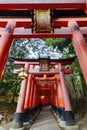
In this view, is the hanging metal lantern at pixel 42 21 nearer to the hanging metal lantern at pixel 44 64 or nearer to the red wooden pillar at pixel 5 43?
the red wooden pillar at pixel 5 43

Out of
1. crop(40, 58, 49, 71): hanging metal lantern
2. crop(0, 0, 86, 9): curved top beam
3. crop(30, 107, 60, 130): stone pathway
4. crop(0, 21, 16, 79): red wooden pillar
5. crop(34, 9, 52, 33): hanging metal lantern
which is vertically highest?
crop(40, 58, 49, 71): hanging metal lantern

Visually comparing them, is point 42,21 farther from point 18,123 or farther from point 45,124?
point 45,124

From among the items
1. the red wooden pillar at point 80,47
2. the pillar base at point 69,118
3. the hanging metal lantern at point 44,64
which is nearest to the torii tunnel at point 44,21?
the red wooden pillar at point 80,47

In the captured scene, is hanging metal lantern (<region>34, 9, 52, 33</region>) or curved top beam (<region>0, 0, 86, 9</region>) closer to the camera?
curved top beam (<region>0, 0, 86, 9</region>)

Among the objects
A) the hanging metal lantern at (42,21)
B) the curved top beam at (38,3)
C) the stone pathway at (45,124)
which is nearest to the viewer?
the curved top beam at (38,3)

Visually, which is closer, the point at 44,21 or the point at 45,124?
the point at 44,21

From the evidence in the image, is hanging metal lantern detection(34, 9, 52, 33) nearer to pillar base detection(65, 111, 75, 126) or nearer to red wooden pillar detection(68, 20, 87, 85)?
red wooden pillar detection(68, 20, 87, 85)

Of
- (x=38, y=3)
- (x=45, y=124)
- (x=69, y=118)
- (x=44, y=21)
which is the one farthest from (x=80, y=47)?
(x=45, y=124)

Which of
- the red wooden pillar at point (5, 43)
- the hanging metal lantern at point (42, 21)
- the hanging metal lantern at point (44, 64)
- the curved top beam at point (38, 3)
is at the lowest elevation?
the red wooden pillar at point (5, 43)

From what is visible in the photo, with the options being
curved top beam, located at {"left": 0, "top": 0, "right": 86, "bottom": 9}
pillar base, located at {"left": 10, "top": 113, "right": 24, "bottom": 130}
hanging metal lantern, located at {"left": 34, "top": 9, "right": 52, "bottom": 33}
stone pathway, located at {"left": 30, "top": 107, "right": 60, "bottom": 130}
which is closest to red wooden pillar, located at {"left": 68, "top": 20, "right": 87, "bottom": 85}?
hanging metal lantern, located at {"left": 34, "top": 9, "right": 52, "bottom": 33}

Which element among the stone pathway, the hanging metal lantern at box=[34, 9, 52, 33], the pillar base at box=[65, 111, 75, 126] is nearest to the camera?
the hanging metal lantern at box=[34, 9, 52, 33]

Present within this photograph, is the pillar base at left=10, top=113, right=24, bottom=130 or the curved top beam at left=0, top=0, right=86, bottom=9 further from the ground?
the curved top beam at left=0, top=0, right=86, bottom=9

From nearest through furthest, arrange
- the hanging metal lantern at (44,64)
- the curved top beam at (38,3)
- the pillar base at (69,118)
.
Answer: the curved top beam at (38,3)
the pillar base at (69,118)
the hanging metal lantern at (44,64)

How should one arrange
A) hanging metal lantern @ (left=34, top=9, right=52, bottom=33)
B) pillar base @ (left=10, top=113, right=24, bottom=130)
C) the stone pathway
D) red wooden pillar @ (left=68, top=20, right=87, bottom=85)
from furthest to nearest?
the stone pathway → pillar base @ (left=10, top=113, right=24, bottom=130) → hanging metal lantern @ (left=34, top=9, right=52, bottom=33) → red wooden pillar @ (left=68, top=20, right=87, bottom=85)
